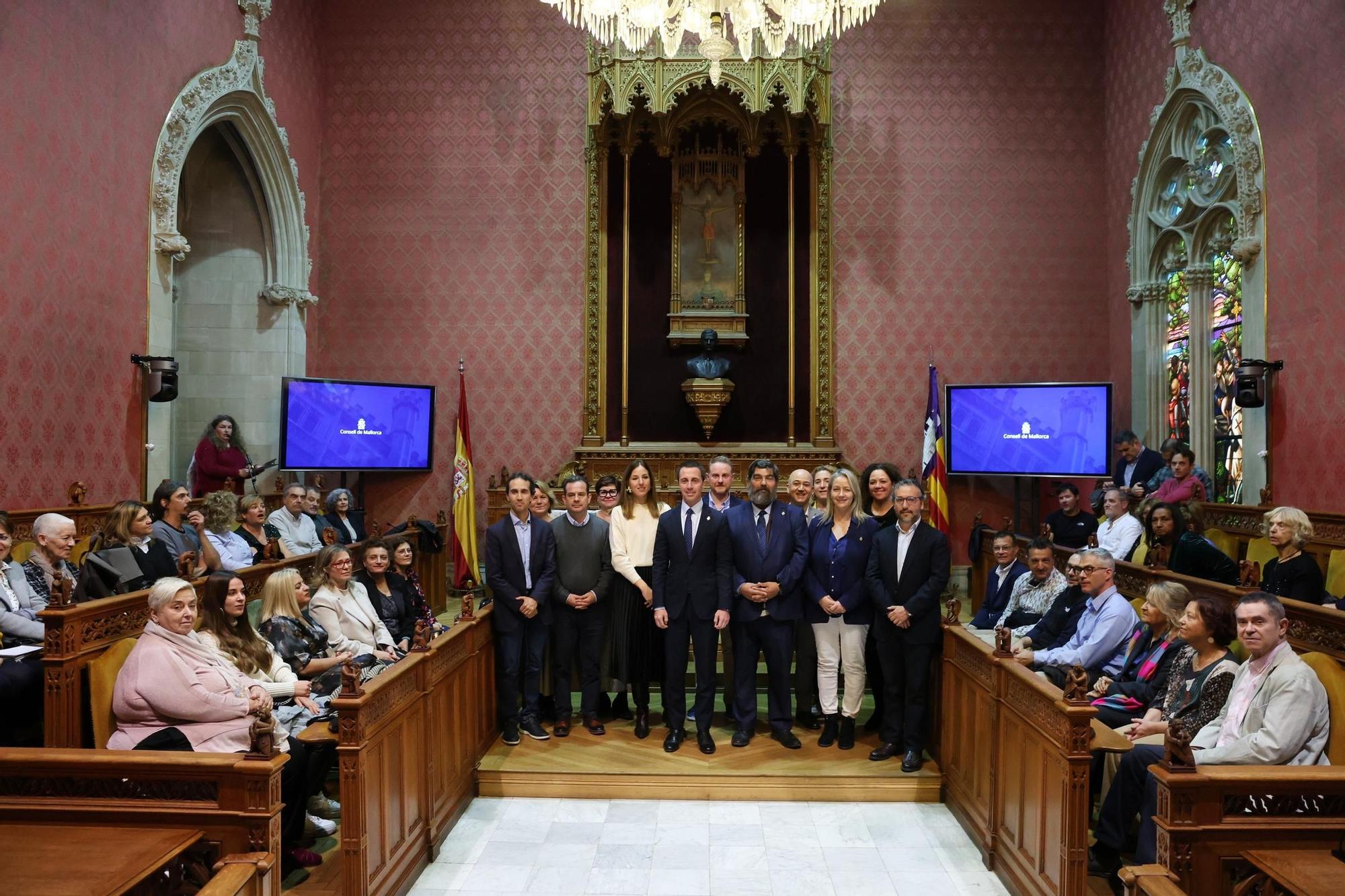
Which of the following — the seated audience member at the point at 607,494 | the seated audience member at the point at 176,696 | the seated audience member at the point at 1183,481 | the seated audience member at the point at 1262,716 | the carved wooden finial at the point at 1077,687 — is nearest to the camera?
the seated audience member at the point at 1262,716

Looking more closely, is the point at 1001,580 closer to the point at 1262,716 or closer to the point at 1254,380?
the point at 1254,380

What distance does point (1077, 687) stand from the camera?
338cm

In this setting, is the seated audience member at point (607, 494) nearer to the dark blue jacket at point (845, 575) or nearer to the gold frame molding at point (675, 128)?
the dark blue jacket at point (845, 575)

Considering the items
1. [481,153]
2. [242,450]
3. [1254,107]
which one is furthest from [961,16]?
[242,450]

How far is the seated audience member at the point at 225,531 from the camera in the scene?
5969 millimetres

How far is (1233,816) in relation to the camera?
2.72m

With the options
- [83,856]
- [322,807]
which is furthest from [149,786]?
[322,807]

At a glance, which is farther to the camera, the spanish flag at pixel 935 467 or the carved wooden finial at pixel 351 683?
the spanish flag at pixel 935 467

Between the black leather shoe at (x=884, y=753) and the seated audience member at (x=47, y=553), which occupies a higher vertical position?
the seated audience member at (x=47, y=553)

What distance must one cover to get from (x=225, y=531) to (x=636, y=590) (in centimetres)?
256

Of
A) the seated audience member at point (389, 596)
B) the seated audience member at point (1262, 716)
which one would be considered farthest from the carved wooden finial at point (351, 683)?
the seated audience member at point (1262, 716)

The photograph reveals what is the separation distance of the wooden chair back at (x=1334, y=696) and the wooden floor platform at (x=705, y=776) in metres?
1.78

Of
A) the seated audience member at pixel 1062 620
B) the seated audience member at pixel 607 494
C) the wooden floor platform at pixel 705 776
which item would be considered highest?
the seated audience member at pixel 607 494

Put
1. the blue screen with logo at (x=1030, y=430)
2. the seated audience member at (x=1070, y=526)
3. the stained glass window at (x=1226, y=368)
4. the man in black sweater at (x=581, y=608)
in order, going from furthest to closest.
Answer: the blue screen with logo at (x=1030, y=430)
the stained glass window at (x=1226, y=368)
the seated audience member at (x=1070, y=526)
the man in black sweater at (x=581, y=608)
